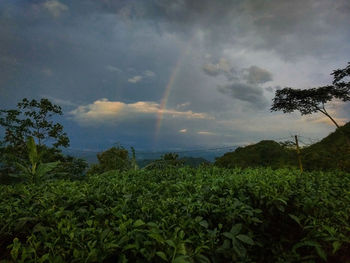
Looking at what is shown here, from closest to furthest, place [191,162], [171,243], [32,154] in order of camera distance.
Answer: [171,243] → [32,154] → [191,162]

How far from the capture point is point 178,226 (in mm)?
1688

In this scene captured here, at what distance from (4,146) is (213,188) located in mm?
18024

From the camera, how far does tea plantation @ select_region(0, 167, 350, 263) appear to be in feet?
4.55

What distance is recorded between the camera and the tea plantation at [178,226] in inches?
54.6

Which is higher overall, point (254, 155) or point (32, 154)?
point (32, 154)

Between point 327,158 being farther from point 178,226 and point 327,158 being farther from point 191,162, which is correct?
point 178,226

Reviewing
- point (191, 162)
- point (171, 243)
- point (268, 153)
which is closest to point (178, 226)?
point (171, 243)

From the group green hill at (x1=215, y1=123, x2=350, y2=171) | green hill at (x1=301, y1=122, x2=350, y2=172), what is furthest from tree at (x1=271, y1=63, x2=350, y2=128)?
green hill at (x1=301, y1=122, x2=350, y2=172)

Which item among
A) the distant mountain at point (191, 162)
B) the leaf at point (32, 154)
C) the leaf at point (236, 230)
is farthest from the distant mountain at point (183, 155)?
the leaf at point (236, 230)

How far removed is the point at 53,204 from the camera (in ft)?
7.09

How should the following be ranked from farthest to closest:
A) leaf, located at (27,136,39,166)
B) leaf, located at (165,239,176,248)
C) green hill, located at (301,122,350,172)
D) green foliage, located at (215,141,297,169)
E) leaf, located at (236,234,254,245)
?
green foliage, located at (215,141,297,169), green hill, located at (301,122,350,172), leaf, located at (27,136,39,166), leaf, located at (236,234,254,245), leaf, located at (165,239,176,248)

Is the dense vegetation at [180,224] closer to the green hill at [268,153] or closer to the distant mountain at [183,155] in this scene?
the distant mountain at [183,155]

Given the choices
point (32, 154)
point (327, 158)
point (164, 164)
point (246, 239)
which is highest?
point (32, 154)

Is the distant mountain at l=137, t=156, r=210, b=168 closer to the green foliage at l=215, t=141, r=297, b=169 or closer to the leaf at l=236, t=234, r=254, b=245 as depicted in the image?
the leaf at l=236, t=234, r=254, b=245
